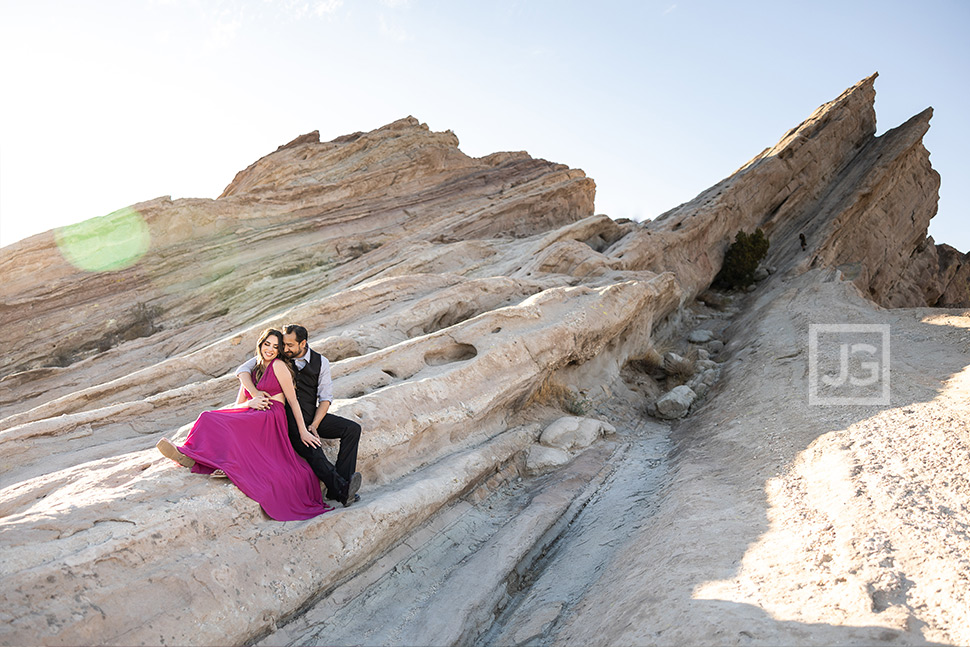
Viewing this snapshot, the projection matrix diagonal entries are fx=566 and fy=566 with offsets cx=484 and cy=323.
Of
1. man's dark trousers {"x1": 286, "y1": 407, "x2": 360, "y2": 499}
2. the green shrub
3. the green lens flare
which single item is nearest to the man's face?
man's dark trousers {"x1": 286, "y1": 407, "x2": 360, "y2": 499}

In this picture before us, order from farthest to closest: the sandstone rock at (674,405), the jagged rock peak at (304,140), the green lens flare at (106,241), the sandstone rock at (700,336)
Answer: the jagged rock peak at (304,140) < the sandstone rock at (700,336) < the green lens flare at (106,241) < the sandstone rock at (674,405)

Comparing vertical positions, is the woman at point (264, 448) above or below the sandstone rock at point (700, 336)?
above

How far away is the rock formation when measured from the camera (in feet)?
17.1

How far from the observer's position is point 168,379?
35.4ft

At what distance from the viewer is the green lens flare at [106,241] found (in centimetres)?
1867

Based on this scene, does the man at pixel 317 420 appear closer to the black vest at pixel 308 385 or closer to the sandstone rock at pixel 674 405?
the black vest at pixel 308 385

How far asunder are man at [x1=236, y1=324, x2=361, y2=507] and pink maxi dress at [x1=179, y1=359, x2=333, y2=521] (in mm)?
151

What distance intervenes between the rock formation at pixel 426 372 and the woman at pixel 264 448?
0.21 meters

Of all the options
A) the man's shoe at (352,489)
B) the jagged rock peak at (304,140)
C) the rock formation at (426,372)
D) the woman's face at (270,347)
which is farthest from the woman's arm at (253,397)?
the jagged rock peak at (304,140)

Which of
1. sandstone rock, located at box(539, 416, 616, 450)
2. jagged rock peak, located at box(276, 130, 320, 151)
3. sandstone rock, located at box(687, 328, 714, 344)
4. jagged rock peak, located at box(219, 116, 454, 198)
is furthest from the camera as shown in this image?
jagged rock peak, located at box(276, 130, 320, 151)

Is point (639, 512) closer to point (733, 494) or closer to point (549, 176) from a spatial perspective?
point (733, 494)

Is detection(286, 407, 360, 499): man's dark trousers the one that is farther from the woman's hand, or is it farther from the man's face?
the man's face

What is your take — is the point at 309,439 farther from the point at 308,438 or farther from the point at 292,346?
the point at 292,346

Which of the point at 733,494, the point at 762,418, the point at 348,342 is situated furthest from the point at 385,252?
the point at 733,494
